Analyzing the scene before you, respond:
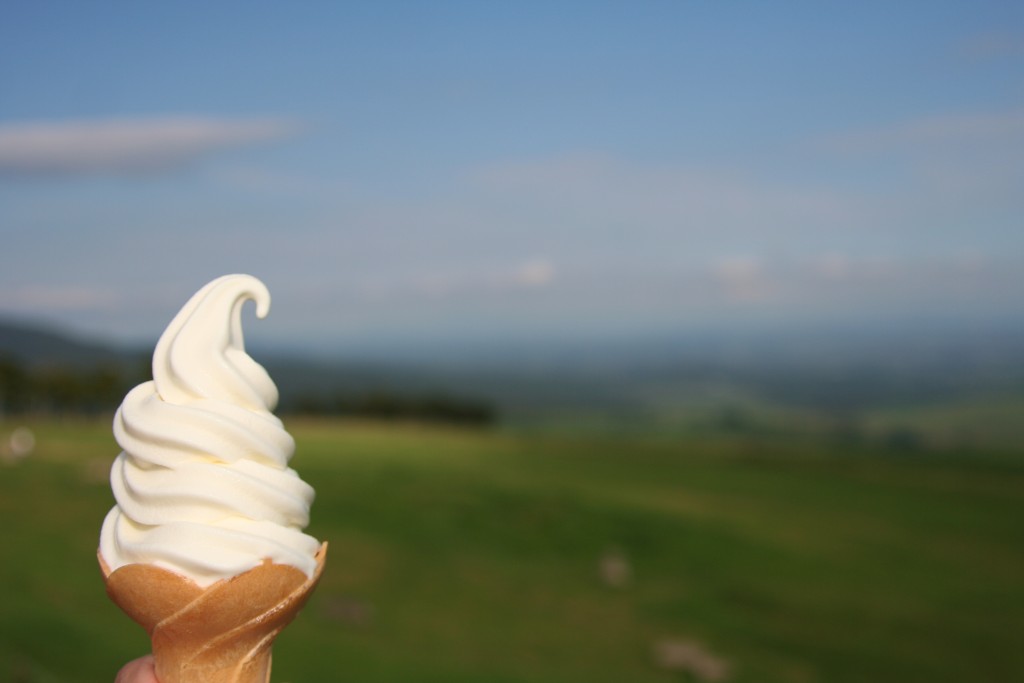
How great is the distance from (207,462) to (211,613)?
587 mm

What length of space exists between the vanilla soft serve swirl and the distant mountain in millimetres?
45729

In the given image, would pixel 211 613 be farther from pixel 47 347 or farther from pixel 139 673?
pixel 47 347

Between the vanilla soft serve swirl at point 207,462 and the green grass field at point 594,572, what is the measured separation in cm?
564

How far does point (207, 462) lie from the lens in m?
3.63

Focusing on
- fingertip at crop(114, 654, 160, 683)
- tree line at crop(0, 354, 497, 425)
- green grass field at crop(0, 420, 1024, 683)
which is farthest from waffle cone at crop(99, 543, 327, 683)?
tree line at crop(0, 354, 497, 425)

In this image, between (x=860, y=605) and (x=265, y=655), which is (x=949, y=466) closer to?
(x=860, y=605)

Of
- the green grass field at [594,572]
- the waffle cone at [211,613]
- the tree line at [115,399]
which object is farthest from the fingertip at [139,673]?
the tree line at [115,399]

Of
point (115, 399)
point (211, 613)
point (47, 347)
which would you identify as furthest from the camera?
point (47, 347)

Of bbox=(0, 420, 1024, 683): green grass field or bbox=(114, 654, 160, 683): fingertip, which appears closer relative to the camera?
bbox=(114, 654, 160, 683): fingertip

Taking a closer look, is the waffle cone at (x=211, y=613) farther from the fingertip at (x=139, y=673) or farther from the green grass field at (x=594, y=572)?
the green grass field at (x=594, y=572)

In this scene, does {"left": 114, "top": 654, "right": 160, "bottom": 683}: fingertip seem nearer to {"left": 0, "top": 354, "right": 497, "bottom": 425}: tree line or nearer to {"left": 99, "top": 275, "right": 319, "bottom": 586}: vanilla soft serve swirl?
{"left": 99, "top": 275, "right": 319, "bottom": 586}: vanilla soft serve swirl

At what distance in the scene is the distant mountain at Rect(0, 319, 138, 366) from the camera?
45.8 m

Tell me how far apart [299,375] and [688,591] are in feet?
216

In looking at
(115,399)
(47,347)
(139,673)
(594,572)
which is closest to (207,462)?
(139,673)
